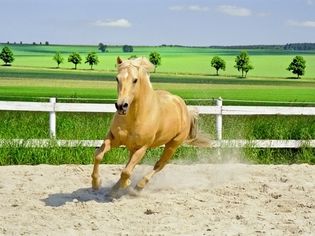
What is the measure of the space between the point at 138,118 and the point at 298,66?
47672mm

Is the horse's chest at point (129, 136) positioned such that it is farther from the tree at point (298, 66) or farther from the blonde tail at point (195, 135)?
the tree at point (298, 66)

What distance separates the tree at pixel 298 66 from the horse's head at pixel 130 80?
1830 inches

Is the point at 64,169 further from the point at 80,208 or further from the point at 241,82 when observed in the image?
the point at 241,82

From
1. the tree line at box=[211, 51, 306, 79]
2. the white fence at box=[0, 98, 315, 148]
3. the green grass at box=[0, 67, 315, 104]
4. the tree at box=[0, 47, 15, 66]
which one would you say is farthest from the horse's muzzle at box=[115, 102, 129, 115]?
the tree at box=[0, 47, 15, 66]

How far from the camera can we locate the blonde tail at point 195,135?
829cm

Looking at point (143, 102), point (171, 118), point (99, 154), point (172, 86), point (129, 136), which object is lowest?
point (172, 86)

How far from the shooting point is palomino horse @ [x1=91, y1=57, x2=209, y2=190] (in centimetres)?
626

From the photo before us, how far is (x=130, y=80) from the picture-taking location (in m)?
6.26

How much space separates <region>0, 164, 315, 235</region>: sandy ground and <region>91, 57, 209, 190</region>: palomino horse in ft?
1.41

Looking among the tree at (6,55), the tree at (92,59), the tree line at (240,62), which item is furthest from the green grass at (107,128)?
the tree at (6,55)

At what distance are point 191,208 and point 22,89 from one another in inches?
1543

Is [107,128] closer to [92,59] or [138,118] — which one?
[138,118]

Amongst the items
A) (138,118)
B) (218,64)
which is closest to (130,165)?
(138,118)

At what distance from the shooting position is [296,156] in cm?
1194
